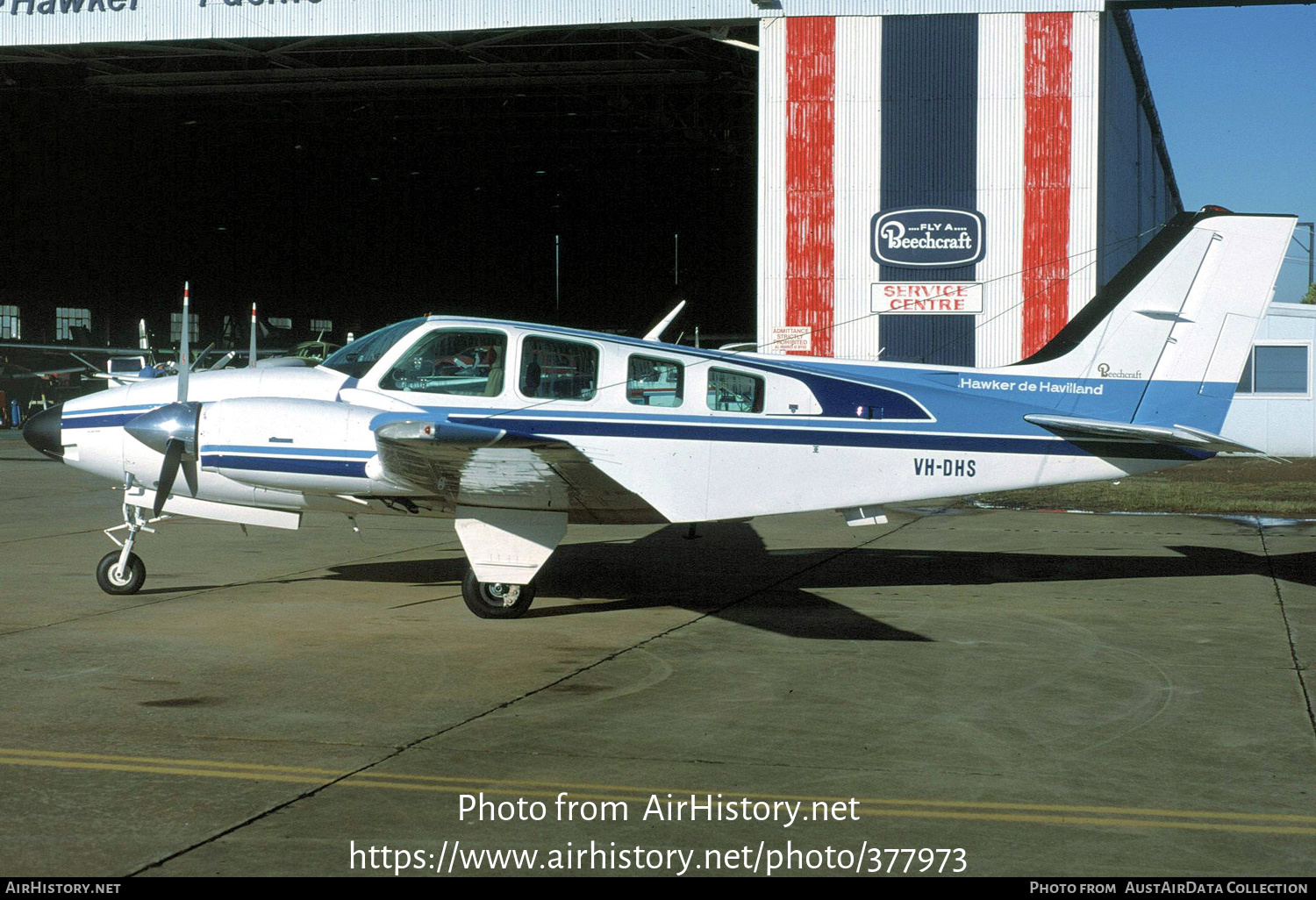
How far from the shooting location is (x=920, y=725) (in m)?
6.59

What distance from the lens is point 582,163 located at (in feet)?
148

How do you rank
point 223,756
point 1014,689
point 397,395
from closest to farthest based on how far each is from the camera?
point 223,756 < point 1014,689 < point 397,395

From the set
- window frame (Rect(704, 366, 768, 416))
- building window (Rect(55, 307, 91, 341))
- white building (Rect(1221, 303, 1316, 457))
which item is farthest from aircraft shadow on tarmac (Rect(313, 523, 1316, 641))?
building window (Rect(55, 307, 91, 341))

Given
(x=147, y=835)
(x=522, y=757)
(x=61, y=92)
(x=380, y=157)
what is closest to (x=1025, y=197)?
(x=522, y=757)

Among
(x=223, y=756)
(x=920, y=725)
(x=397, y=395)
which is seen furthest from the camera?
(x=397, y=395)

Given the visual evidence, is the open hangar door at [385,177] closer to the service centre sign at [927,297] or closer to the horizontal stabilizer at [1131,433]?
the service centre sign at [927,297]

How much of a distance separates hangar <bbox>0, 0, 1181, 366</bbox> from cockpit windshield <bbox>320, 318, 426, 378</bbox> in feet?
40.9

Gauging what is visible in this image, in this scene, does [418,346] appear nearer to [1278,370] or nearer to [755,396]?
[755,396]

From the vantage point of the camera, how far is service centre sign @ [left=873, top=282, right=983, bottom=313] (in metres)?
21.5

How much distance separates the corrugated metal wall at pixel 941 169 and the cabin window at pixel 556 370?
12.0 metres

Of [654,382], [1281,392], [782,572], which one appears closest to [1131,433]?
[782,572]

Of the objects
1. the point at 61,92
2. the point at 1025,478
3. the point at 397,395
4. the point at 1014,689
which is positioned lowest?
the point at 1014,689
